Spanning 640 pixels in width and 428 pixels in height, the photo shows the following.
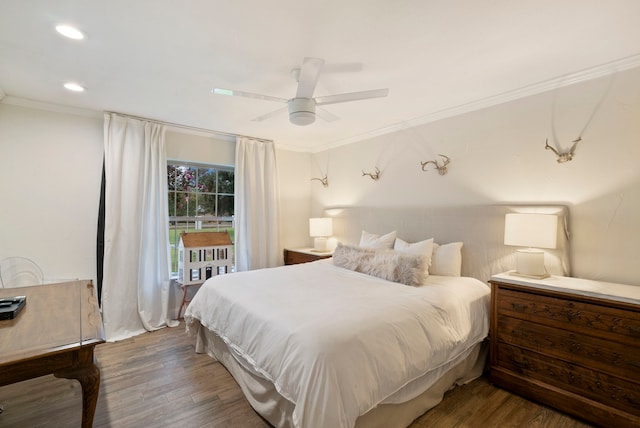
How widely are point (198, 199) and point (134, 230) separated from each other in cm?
99

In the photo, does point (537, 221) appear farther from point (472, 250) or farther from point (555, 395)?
point (555, 395)

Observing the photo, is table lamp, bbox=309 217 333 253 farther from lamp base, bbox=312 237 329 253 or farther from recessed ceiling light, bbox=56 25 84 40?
recessed ceiling light, bbox=56 25 84 40

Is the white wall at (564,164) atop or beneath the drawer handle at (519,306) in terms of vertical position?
atop

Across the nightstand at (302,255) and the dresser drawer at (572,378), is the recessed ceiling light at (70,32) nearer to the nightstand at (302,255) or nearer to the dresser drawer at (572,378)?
the nightstand at (302,255)

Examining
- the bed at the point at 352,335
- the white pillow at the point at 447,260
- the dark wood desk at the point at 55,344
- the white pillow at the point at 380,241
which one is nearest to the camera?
the dark wood desk at the point at 55,344

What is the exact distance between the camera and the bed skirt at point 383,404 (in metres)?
1.64

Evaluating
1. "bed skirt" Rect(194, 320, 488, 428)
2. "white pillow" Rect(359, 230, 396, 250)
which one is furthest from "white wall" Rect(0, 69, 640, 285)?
"bed skirt" Rect(194, 320, 488, 428)

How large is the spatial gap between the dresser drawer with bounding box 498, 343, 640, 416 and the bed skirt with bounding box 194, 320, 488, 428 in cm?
26

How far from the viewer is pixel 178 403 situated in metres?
2.04

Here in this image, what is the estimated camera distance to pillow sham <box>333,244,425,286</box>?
8.09ft

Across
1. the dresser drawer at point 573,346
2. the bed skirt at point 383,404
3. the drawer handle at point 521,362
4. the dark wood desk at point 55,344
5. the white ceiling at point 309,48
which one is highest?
the white ceiling at point 309,48

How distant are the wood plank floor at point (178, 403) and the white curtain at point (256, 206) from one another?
1.81m

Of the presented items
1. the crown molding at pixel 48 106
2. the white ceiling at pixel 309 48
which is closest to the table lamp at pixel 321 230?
the white ceiling at pixel 309 48

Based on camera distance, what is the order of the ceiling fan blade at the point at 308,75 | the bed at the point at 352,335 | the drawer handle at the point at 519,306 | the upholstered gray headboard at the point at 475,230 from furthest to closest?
the upholstered gray headboard at the point at 475,230
the drawer handle at the point at 519,306
the ceiling fan blade at the point at 308,75
the bed at the point at 352,335
